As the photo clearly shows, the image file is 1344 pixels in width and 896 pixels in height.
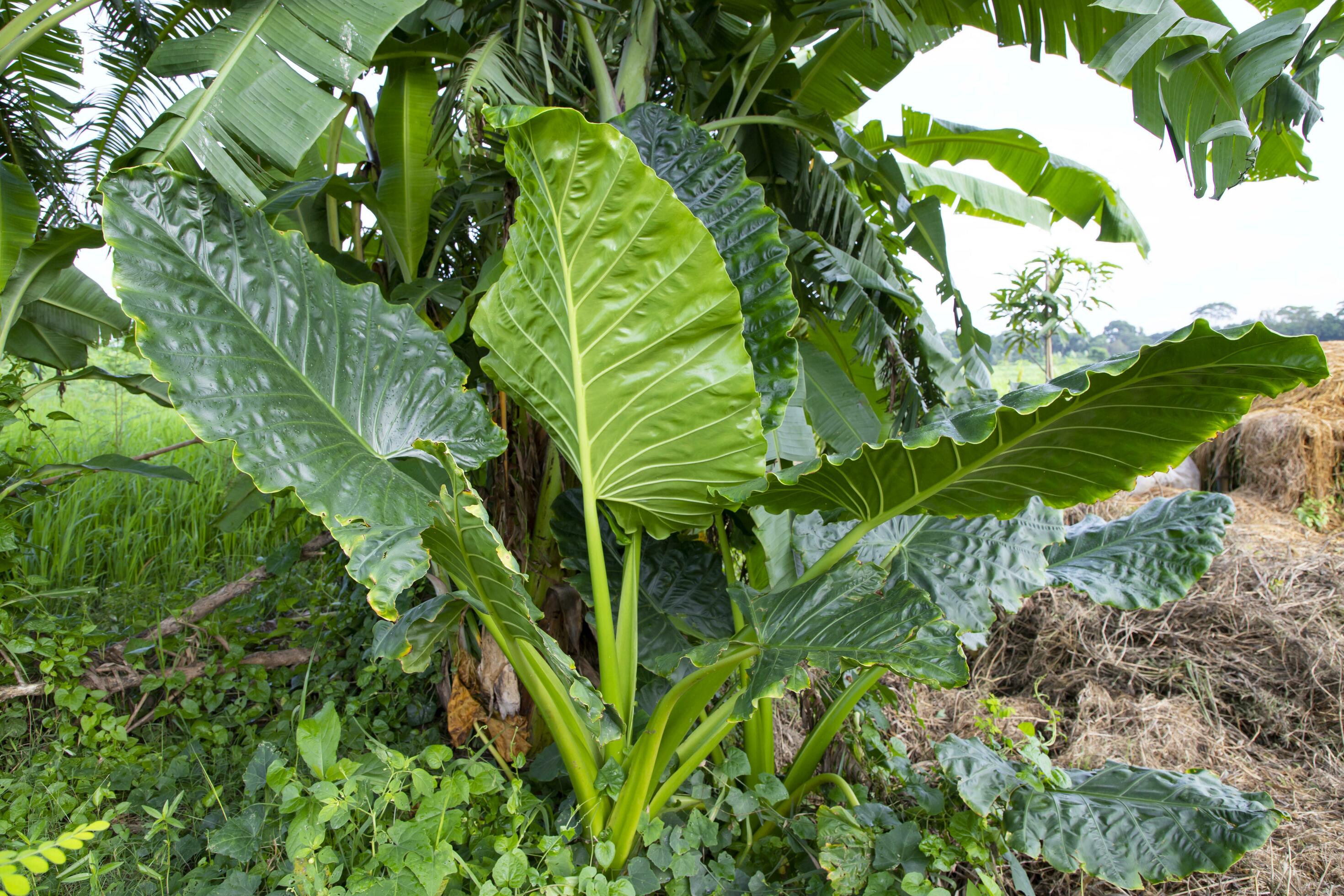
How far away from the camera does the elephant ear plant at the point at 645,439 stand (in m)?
0.89

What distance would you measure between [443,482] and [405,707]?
88 cm

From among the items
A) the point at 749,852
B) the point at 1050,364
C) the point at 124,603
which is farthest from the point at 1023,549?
the point at 1050,364

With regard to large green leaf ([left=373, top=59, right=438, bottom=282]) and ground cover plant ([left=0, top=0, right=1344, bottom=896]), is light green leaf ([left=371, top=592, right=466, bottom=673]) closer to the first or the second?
ground cover plant ([left=0, top=0, right=1344, bottom=896])

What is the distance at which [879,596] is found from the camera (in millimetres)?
1052

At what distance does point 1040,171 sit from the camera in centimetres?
208

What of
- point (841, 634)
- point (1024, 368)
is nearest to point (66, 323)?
point (841, 634)

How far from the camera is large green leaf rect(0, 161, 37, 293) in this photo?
148 centimetres

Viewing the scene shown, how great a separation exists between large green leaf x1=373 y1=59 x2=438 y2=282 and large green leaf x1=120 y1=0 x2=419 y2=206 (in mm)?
317

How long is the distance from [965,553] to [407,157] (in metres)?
1.44

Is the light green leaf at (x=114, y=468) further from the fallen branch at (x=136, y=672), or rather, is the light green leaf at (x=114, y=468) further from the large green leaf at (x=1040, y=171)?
the large green leaf at (x=1040, y=171)

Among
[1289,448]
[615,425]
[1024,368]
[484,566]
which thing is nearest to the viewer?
[484,566]

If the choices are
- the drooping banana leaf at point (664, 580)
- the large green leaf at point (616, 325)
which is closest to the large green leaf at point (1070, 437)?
the large green leaf at point (616, 325)

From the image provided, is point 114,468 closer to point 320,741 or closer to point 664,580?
point 320,741

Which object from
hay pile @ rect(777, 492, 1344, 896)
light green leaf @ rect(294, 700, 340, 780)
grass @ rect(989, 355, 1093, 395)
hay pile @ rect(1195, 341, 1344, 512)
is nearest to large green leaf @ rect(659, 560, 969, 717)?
light green leaf @ rect(294, 700, 340, 780)
